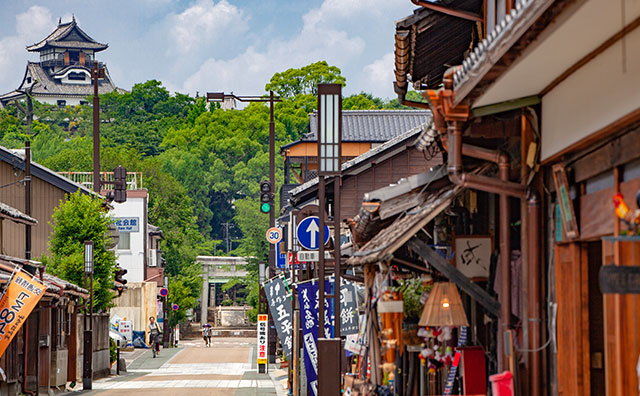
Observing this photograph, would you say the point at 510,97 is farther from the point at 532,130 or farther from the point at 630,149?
the point at 630,149

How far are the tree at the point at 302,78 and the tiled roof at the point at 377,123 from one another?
150 feet

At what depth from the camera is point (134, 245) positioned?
60938 millimetres

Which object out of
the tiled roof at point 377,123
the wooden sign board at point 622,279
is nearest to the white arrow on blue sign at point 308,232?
the wooden sign board at point 622,279

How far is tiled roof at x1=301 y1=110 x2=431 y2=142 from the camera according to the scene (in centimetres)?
3541

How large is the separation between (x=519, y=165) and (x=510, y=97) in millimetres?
837

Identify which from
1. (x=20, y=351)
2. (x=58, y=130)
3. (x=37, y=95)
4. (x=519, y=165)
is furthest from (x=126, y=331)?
(x=37, y=95)

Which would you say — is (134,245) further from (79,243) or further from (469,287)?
(469,287)

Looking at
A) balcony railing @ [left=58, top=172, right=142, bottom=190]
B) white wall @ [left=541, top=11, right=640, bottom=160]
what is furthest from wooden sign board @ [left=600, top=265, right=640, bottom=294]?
balcony railing @ [left=58, top=172, right=142, bottom=190]

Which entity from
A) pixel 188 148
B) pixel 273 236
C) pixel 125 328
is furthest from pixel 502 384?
pixel 188 148

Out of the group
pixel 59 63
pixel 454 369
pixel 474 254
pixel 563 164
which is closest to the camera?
pixel 563 164

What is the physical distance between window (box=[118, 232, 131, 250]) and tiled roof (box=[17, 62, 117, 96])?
237 feet

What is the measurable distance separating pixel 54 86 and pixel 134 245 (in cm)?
7686

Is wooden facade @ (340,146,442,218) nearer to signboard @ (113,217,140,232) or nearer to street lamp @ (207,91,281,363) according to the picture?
street lamp @ (207,91,281,363)

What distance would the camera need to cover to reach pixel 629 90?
6.64 m
